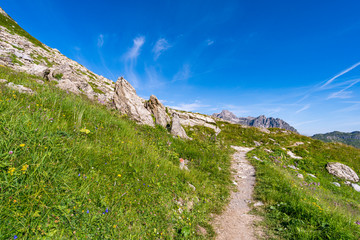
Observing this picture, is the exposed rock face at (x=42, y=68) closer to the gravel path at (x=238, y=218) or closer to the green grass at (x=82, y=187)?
the green grass at (x=82, y=187)

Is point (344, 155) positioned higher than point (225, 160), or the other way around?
point (344, 155)

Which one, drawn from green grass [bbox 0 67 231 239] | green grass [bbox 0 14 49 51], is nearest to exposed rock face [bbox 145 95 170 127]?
green grass [bbox 0 67 231 239]

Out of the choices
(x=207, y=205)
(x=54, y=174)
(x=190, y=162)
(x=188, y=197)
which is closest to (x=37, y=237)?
(x=54, y=174)

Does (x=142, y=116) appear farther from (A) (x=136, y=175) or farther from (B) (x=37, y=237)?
(B) (x=37, y=237)

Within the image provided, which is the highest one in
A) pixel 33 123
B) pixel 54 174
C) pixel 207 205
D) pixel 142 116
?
pixel 142 116

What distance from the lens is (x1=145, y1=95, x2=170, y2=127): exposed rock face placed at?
14.4m

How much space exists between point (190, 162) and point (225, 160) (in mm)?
4091

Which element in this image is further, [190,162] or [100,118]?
[190,162]

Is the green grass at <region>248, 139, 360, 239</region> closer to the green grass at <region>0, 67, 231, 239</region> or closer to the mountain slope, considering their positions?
the mountain slope

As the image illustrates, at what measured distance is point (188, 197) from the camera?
6027mm

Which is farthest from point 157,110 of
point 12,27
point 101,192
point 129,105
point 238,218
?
point 12,27

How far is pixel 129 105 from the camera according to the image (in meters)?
13.4

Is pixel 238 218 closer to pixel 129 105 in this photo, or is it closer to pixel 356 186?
pixel 129 105

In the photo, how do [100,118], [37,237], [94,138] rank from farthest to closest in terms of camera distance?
[100,118], [94,138], [37,237]
